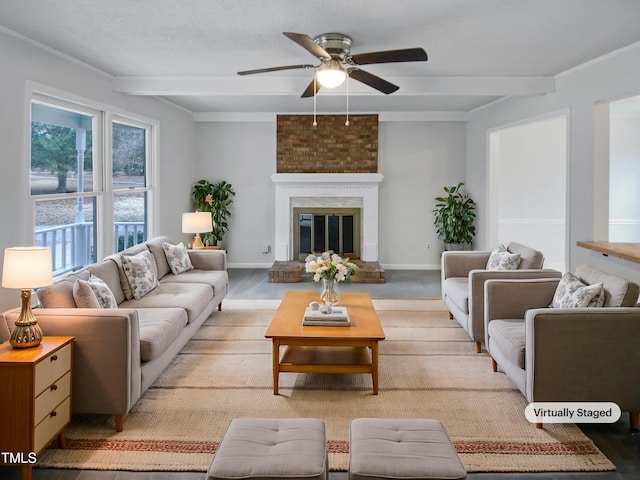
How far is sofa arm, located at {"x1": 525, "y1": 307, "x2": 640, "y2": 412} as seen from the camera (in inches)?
123

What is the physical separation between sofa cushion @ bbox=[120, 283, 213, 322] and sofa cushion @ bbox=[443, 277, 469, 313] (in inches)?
95.0

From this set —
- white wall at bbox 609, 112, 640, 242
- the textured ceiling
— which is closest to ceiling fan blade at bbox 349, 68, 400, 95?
the textured ceiling

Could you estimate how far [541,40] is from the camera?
4.17 metres

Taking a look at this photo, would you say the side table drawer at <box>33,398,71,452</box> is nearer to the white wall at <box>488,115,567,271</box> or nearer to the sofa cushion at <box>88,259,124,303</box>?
the sofa cushion at <box>88,259,124,303</box>

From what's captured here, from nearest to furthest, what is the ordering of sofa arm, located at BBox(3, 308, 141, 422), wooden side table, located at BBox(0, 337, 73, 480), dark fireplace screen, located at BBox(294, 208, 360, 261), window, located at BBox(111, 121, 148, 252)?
wooden side table, located at BBox(0, 337, 73, 480) < sofa arm, located at BBox(3, 308, 141, 422) < window, located at BBox(111, 121, 148, 252) < dark fireplace screen, located at BBox(294, 208, 360, 261)

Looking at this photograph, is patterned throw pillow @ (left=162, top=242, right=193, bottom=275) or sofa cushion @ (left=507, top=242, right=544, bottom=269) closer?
sofa cushion @ (left=507, top=242, right=544, bottom=269)

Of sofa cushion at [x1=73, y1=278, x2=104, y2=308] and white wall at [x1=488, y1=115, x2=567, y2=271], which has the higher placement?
white wall at [x1=488, y1=115, x2=567, y2=271]

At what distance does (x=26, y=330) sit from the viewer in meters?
2.86

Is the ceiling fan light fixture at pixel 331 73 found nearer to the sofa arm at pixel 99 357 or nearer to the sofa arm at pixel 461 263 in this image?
the sofa arm at pixel 99 357

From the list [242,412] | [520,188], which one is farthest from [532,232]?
[242,412]

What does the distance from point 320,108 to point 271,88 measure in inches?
106

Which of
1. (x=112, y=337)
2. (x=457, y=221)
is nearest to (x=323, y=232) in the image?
(x=457, y=221)

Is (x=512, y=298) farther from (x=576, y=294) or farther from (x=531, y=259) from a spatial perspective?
(x=531, y=259)

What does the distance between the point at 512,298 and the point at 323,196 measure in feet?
16.4
